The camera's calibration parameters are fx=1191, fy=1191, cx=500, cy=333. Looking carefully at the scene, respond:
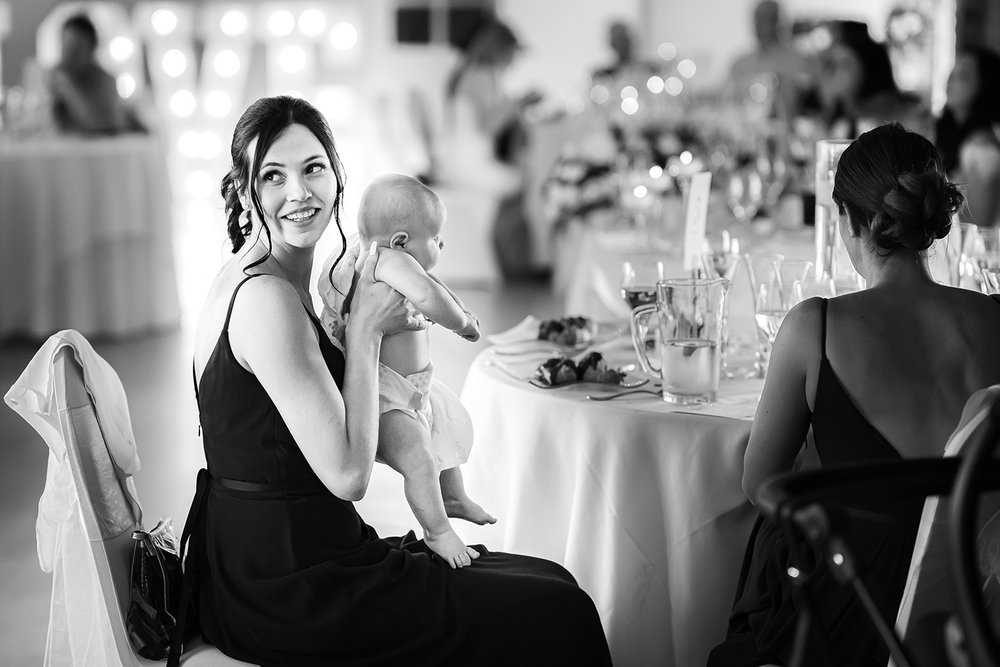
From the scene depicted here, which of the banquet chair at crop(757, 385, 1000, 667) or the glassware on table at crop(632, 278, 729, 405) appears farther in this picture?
the glassware on table at crop(632, 278, 729, 405)

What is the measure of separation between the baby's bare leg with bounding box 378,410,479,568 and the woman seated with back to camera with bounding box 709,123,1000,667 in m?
0.46

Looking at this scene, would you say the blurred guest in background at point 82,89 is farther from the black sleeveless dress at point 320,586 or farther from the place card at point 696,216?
the black sleeveless dress at point 320,586

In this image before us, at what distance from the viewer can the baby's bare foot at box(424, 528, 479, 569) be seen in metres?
1.87

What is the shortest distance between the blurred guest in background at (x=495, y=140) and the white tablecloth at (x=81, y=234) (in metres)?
2.58

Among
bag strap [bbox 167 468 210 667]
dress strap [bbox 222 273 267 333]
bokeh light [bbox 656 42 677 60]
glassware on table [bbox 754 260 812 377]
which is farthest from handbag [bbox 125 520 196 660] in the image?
bokeh light [bbox 656 42 677 60]

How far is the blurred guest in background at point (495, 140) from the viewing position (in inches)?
338

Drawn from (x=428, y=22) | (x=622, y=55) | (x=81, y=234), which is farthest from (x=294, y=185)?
(x=428, y=22)

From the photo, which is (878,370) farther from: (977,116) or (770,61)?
(770,61)

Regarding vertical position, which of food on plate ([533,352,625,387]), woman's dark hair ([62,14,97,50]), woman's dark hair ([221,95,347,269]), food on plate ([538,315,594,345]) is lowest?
food on plate ([533,352,625,387])

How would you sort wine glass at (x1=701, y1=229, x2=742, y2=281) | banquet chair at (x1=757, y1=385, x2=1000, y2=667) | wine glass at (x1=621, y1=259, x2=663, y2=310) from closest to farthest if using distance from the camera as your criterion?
banquet chair at (x1=757, y1=385, x2=1000, y2=667) → wine glass at (x1=621, y1=259, x2=663, y2=310) → wine glass at (x1=701, y1=229, x2=742, y2=281)

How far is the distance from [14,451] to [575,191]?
2.61 m

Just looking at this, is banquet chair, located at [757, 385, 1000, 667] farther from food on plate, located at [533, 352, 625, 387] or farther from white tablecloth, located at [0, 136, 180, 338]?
white tablecloth, located at [0, 136, 180, 338]

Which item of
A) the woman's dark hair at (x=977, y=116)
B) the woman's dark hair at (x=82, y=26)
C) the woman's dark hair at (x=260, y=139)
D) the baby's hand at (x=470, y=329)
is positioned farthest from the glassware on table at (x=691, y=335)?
the woman's dark hair at (x=82, y=26)

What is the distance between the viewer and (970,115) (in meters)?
5.04
